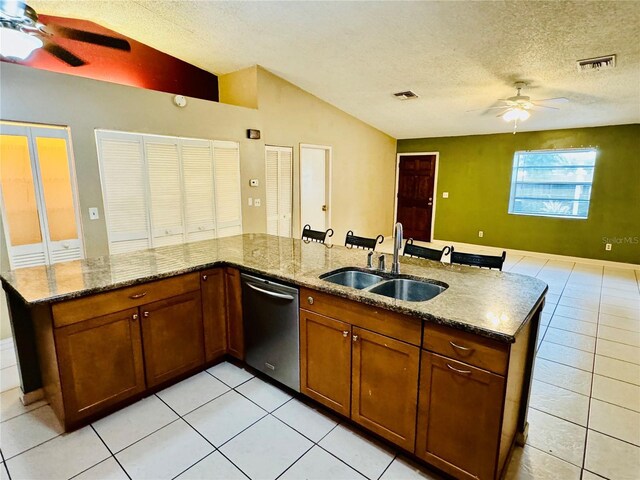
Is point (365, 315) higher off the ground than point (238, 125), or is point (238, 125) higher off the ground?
point (238, 125)

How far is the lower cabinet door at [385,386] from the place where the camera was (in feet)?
5.35

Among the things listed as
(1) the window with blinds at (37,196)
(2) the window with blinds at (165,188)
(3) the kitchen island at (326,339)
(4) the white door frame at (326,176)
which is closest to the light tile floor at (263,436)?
(3) the kitchen island at (326,339)

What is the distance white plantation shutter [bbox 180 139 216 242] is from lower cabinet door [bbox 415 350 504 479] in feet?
11.1

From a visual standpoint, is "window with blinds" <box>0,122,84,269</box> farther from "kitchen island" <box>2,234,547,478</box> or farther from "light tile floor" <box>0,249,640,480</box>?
"kitchen island" <box>2,234,547,478</box>

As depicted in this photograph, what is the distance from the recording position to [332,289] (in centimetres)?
183

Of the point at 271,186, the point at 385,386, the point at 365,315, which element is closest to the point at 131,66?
the point at 271,186

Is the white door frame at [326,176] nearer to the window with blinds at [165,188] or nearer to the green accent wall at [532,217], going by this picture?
the window with blinds at [165,188]

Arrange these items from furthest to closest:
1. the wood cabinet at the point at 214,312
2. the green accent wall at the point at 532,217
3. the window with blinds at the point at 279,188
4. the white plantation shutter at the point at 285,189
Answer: the green accent wall at the point at 532,217 < the white plantation shutter at the point at 285,189 < the window with blinds at the point at 279,188 < the wood cabinet at the point at 214,312

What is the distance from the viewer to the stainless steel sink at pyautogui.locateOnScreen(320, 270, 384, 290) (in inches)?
86.2

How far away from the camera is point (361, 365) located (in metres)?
1.81

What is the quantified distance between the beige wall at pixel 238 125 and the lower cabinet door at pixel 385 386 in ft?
9.90

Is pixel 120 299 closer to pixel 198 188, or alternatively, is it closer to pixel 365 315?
pixel 365 315

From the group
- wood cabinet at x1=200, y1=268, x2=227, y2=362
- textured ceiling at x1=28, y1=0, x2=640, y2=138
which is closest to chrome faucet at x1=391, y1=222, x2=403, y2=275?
wood cabinet at x1=200, y1=268, x2=227, y2=362

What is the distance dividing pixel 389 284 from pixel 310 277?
50 centimetres
